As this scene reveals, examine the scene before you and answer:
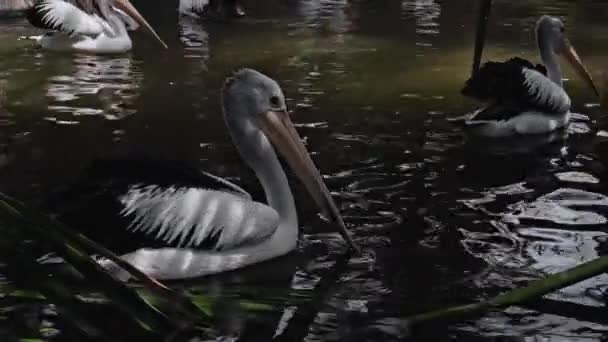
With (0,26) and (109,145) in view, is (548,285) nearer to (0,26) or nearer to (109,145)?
(109,145)

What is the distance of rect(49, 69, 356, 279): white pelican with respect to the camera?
3367 millimetres

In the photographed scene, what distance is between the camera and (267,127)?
149 inches

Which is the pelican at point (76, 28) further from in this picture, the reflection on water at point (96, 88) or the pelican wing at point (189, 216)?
the pelican wing at point (189, 216)

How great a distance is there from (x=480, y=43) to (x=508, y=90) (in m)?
3.55

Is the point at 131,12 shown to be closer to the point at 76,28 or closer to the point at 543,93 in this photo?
the point at 76,28

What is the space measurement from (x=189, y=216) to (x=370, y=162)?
1912 millimetres

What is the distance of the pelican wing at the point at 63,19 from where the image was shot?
9.01m

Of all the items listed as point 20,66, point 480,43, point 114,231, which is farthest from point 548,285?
point 20,66

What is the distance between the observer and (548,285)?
1.48 m

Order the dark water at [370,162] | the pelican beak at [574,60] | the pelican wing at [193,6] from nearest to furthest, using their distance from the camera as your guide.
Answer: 1. the dark water at [370,162]
2. the pelican beak at [574,60]
3. the pelican wing at [193,6]

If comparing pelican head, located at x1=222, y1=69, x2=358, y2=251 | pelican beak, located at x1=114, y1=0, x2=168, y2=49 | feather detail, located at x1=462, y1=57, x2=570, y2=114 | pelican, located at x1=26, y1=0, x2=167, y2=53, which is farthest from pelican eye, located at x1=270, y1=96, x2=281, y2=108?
pelican beak, located at x1=114, y1=0, x2=168, y2=49

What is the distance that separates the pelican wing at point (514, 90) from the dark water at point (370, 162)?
0.21 meters

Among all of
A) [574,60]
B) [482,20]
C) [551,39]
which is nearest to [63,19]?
[551,39]

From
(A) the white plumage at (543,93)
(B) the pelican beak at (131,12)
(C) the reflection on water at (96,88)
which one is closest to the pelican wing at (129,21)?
(B) the pelican beak at (131,12)
